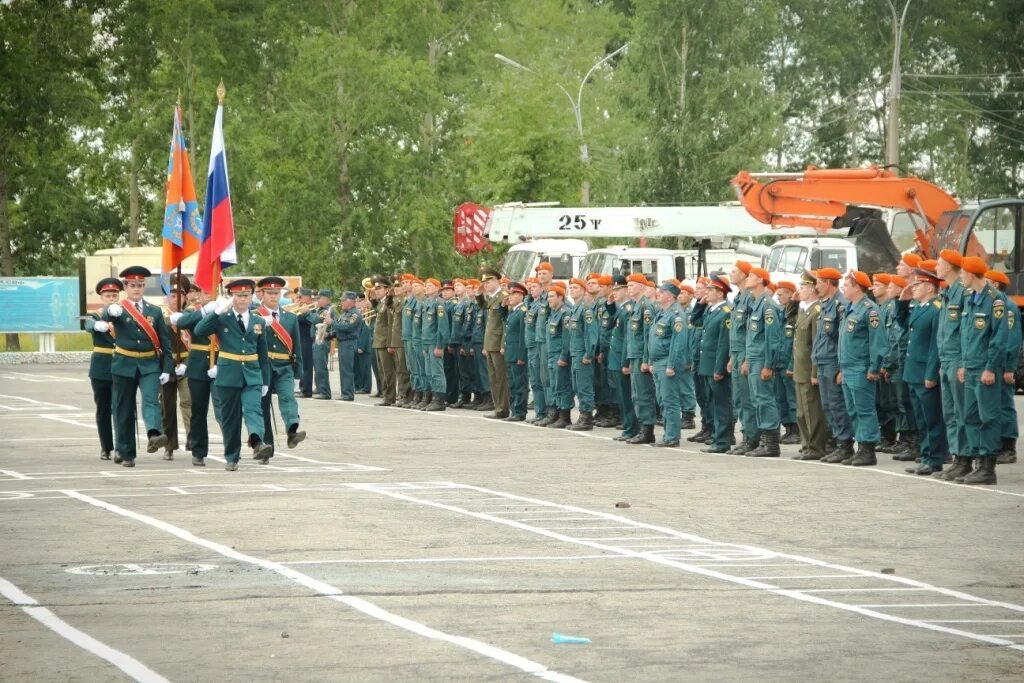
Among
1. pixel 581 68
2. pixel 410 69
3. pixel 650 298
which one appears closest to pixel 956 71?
pixel 581 68

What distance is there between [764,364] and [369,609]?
411 inches

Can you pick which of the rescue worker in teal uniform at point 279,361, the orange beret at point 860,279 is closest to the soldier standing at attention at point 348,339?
the rescue worker in teal uniform at point 279,361

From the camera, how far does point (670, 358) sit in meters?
21.1

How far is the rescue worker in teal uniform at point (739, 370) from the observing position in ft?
66.3

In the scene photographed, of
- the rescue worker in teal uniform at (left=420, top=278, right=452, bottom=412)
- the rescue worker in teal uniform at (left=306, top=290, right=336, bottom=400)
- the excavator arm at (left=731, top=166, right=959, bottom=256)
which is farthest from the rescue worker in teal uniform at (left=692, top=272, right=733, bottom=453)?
the rescue worker in teal uniform at (left=306, top=290, right=336, bottom=400)

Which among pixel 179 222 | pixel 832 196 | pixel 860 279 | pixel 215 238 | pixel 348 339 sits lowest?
pixel 348 339

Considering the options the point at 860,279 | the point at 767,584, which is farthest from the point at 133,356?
the point at 767,584

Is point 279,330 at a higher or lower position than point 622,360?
higher

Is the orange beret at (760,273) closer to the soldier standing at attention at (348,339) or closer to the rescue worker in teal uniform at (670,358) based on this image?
the rescue worker in teal uniform at (670,358)

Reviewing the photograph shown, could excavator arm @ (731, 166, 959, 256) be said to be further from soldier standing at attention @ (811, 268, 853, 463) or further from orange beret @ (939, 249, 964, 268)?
orange beret @ (939, 249, 964, 268)

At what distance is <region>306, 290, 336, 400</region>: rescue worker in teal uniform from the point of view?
1268 inches

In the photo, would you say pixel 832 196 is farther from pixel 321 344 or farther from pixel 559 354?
pixel 559 354

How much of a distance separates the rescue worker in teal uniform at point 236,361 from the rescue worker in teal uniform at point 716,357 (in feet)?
16.7

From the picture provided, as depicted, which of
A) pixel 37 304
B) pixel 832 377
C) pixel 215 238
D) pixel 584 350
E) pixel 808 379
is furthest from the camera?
pixel 37 304
